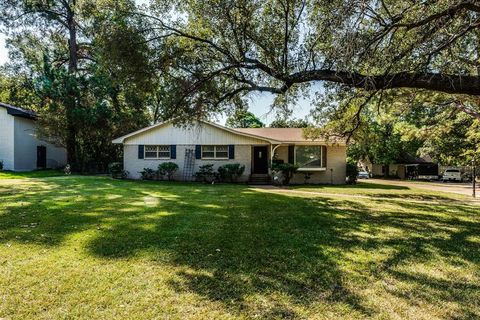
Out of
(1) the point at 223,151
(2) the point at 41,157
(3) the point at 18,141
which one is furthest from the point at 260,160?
(2) the point at 41,157

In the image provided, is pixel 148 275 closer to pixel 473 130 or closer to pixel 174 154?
pixel 174 154

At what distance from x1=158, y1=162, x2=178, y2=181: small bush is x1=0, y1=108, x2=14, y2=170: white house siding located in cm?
1127

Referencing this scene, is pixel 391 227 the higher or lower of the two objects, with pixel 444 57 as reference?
lower

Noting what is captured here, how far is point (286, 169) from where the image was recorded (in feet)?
60.8

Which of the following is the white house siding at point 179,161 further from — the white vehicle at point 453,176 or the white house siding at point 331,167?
the white vehicle at point 453,176

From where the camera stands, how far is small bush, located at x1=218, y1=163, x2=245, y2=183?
61.1ft

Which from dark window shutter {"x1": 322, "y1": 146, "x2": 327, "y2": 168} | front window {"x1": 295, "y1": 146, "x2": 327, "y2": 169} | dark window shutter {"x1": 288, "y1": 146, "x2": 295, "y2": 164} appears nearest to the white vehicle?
dark window shutter {"x1": 322, "y1": 146, "x2": 327, "y2": 168}

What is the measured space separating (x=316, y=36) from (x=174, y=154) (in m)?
12.8

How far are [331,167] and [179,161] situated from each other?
990cm

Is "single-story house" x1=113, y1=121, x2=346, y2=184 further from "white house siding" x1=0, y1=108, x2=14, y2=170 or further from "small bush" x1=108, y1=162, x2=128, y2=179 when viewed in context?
"white house siding" x1=0, y1=108, x2=14, y2=170

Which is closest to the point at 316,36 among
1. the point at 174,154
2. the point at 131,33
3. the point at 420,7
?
the point at 420,7

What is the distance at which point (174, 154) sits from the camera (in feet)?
65.3

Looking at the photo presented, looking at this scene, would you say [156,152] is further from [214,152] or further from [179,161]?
[214,152]

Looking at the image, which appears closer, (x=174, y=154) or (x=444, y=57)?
(x=444, y=57)
